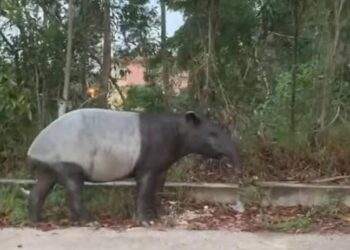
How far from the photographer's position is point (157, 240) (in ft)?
24.2

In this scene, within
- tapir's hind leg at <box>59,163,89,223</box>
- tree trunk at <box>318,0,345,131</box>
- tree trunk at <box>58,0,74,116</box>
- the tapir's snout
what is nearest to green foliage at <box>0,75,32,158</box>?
tree trunk at <box>58,0,74,116</box>

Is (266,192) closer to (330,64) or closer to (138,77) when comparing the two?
(330,64)

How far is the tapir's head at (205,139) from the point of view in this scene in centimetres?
804

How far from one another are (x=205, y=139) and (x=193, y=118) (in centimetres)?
26

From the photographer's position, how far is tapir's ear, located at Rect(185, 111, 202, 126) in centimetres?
804

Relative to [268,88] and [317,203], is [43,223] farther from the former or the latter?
[268,88]

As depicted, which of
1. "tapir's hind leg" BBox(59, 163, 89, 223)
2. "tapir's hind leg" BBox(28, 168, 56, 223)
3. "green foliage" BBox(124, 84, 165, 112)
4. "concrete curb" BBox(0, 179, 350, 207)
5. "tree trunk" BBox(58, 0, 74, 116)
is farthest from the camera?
"green foliage" BBox(124, 84, 165, 112)

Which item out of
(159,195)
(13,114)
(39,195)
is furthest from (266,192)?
(13,114)

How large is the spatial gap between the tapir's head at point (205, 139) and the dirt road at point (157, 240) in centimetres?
87

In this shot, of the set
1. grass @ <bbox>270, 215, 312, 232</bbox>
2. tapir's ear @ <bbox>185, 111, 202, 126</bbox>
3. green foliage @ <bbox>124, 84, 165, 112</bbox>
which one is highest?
green foliage @ <bbox>124, 84, 165, 112</bbox>

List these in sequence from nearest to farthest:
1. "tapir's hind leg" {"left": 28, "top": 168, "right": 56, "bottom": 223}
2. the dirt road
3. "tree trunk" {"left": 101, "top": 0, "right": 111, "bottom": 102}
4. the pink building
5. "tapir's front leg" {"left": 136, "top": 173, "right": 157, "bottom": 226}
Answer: the dirt road < "tapir's front leg" {"left": 136, "top": 173, "right": 157, "bottom": 226} < "tapir's hind leg" {"left": 28, "top": 168, "right": 56, "bottom": 223} < the pink building < "tree trunk" {"left": 101, "top": 0, "right": 111, "bottom": 102}

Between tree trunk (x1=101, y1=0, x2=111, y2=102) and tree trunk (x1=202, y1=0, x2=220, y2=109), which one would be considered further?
tree trunk (x1=101, y1=0, x2=111, y2=102)

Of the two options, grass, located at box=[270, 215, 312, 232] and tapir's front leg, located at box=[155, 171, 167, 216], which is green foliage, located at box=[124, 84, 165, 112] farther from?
grass, located at box=[270, 215, 312, 232]

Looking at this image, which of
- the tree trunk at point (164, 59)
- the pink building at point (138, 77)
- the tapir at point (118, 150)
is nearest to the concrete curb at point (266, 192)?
the tapir at point (118, 150)
